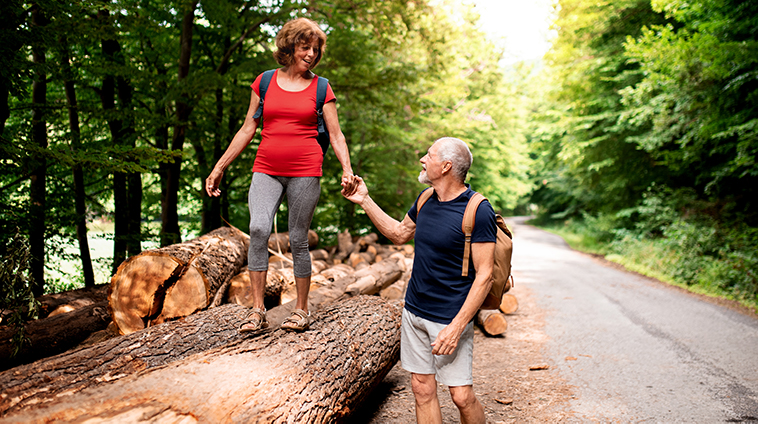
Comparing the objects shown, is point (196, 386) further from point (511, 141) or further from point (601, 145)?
point (511, 141)

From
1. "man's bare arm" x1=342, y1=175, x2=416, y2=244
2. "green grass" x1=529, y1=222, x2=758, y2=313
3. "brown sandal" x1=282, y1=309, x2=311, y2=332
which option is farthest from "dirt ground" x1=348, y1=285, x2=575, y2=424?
"green grass" x1=529, y1=222, x2=758, y2=313

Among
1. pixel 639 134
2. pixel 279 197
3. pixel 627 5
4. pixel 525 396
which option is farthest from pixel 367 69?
pixel 639 134

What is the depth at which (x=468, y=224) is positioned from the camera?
2.27 m

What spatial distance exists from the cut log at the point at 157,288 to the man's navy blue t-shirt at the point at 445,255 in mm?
2364

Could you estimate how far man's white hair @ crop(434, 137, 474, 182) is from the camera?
2379mm

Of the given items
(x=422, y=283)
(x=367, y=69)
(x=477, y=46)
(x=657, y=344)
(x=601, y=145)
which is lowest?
(x=657, y=344)

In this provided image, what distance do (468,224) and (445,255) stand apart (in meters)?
0.23

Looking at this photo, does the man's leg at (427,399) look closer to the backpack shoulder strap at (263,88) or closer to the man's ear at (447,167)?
the man's ear at (447,167)

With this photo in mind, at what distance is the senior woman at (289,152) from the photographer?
2.99 metres

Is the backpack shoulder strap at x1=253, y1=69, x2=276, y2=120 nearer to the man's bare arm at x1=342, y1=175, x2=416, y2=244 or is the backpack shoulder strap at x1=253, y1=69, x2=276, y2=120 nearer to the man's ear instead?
the man's bare arm at x1=342, y1=175, x2=416, y2=244

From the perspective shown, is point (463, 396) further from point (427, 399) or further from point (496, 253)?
point (496, 253)

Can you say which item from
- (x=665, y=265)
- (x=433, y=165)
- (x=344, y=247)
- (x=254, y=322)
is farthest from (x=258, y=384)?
(x=665, y=265)

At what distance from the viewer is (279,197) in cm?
312

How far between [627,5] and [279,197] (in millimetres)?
13735
